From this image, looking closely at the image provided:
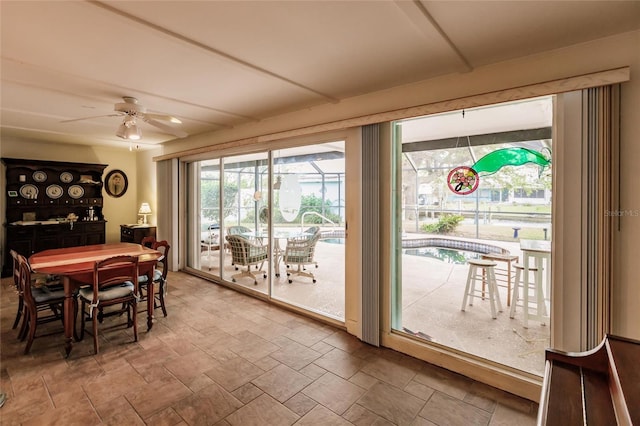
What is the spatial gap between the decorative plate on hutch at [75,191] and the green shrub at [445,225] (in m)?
6.80

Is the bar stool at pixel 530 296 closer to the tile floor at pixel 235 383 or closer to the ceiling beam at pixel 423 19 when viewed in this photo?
the tile floor at pixel 235 383

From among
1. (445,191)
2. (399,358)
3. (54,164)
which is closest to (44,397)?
(399,358)

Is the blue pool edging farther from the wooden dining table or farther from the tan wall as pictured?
the wooden dining table

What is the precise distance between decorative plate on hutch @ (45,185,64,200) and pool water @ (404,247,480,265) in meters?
6.74

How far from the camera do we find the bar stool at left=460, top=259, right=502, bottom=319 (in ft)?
11.1

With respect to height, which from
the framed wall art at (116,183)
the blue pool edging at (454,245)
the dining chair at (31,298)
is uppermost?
the framed wall art at (116,183)

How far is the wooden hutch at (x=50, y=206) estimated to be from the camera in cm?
536

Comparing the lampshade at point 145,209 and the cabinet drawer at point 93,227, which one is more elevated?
the lampshade at point 145,209

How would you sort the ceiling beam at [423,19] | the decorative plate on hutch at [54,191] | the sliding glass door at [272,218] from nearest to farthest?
the ceiling beam at [423,19], the sliding glass door at [272,218], the decorative plate on hutch at [54,191]

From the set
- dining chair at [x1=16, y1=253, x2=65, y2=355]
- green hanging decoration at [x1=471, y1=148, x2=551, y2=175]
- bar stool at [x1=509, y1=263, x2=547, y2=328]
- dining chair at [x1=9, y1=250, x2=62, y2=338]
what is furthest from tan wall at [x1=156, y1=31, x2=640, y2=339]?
dining chair at [x1=9, y1=250, x2=62, y2=338]

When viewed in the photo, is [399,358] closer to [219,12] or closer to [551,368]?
[551,368]

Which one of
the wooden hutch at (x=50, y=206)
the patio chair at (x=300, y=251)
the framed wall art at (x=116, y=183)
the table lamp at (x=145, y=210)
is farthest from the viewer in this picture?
the framed wall art at (x=116, y=183)

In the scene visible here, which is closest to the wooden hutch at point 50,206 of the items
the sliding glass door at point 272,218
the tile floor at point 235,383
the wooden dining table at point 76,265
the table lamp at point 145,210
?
the table lamp at point 145,210

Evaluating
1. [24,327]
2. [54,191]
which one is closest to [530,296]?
[24,327]
